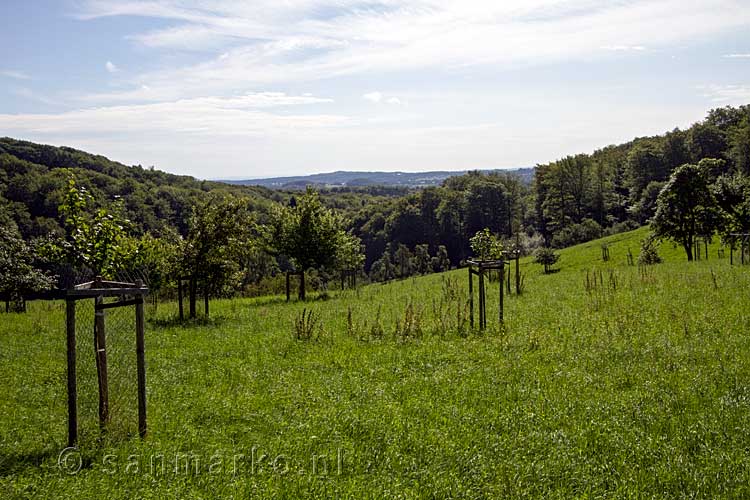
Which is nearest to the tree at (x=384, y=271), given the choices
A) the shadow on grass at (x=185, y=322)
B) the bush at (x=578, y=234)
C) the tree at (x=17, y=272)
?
the bush at (x=578, y=234)

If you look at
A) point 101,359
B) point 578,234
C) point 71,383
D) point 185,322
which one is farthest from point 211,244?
point 578,234

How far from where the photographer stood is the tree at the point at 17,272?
25844mm

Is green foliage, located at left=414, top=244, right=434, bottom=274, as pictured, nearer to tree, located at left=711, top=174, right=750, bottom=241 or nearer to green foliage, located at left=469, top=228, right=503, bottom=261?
tree, located at left=711, top=174, right=750, bottom=241

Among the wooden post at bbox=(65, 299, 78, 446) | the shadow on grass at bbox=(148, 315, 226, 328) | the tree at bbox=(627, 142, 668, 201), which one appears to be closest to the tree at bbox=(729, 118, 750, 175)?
the tree at bbox=(627, 142, 668, 201)

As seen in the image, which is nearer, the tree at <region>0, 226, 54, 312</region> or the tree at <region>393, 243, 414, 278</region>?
the tree at <region>0, 226, 54, 312</region>

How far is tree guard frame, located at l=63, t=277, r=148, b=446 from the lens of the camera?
7.76 m

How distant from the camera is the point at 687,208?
38.1 m

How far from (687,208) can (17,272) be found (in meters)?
41.8

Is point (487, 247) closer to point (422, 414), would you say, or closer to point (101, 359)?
point (422, 414)

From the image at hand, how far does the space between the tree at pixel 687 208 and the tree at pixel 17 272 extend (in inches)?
1554

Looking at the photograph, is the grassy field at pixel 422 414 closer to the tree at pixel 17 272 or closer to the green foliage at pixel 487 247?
the green foliage at pixel 487 247

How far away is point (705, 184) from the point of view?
3797 cm

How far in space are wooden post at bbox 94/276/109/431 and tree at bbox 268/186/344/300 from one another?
871 inches

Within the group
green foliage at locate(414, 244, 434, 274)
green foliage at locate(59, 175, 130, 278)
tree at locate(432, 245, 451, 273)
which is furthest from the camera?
tree at locate(432, 245, 451, 273)
